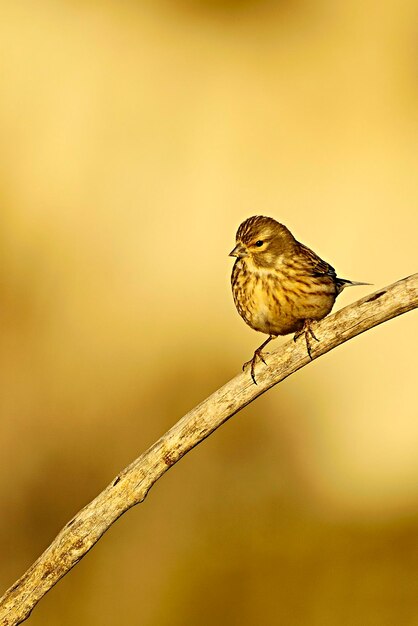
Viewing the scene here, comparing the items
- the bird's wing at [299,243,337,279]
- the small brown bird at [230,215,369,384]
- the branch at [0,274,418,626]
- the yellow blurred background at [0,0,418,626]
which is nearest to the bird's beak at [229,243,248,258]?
the small brown bird at [230,215,369,384]

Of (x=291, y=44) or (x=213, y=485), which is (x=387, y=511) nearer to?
(x=213, y=485)

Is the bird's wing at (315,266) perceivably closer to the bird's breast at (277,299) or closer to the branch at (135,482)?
the bird's breast at (277,299)

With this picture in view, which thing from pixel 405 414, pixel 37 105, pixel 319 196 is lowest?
pixel 405 414

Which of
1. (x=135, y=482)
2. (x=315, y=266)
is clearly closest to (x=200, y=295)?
(x=315, y=266)

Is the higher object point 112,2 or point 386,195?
point 112,2

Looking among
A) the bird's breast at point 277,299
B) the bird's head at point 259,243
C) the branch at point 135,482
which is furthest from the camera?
the bird's head at point 259,243

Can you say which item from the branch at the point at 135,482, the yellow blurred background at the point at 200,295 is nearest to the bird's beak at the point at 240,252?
the branch at the point at 135,482

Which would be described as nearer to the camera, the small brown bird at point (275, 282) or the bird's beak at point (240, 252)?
the small brown bird at point (275, 282)

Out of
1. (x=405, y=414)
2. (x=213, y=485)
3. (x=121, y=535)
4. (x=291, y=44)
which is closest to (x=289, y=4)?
(x=291, y=44)

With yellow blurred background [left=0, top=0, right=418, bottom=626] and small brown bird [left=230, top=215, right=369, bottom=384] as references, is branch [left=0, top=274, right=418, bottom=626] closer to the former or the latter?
small brown bird [left=230, top=215, right=369, bottom=384]
